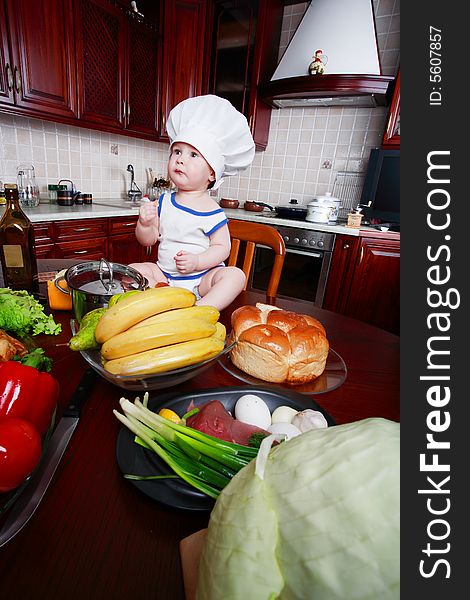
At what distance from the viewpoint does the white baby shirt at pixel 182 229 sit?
1129 mm

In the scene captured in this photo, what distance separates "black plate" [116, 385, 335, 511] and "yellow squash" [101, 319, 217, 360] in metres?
0.08

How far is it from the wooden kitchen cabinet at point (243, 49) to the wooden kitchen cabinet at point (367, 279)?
1410 millimetres

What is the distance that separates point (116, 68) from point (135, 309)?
101 inches

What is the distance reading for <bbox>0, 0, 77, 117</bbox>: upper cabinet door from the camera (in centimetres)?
177

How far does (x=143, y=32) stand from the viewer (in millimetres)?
2416

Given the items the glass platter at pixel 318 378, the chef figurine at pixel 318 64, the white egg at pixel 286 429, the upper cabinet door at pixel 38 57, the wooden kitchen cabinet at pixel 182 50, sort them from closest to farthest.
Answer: the white egg at pixel 286 429 → the glass platter at pixel 318 378 → the upper cabinet door at pixel 38 57 → the chef figurine at pixel 318 64 → the wooden kitchen cabinet at pixel 182 50

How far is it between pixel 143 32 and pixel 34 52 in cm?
92

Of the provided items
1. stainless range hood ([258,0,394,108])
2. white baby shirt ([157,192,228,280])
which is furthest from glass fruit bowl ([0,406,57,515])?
stainless range hood ([258,0,394,108])

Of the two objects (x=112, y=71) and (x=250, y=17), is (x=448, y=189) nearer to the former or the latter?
(x=112, y=71)

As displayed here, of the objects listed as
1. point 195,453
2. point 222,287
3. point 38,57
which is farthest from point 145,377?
point 38,57

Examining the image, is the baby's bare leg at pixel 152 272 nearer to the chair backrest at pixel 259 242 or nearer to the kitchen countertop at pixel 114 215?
the chair backrest at pixel 259 242

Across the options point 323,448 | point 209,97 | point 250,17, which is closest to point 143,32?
point 250,17

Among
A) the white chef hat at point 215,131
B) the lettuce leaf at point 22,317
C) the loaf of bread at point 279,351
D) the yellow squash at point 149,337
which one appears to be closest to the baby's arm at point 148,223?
the white chef hat at point 215,131

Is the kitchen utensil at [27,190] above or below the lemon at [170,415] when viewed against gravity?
above
